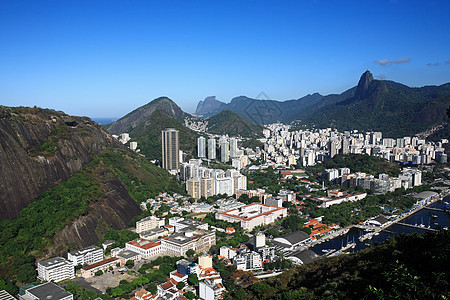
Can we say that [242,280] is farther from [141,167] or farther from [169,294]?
[141,167]

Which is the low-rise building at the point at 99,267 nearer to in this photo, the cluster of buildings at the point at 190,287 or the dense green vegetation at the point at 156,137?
the cluster of buildings at the point at 190,287

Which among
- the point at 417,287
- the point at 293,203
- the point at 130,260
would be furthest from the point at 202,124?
the point at 417,287

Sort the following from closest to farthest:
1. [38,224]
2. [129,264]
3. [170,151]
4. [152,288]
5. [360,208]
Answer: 1. [152,288]
2. [129,264]
3. [38,224]
4. [360,208]
5. [170,151]

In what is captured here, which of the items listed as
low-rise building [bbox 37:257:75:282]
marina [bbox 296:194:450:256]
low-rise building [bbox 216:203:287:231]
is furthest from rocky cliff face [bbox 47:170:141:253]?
marina [bbox 296:194:450:256]

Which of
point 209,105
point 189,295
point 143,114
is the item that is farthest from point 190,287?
point 209,105

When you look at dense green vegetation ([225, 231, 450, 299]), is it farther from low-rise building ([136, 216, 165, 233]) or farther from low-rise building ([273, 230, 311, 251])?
low-rise building ([136, 216, 165, 233])

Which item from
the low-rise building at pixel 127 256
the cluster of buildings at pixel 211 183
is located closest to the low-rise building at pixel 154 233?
the low-rise building at pixel 127 256

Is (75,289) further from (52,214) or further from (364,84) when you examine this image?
(364,84)
